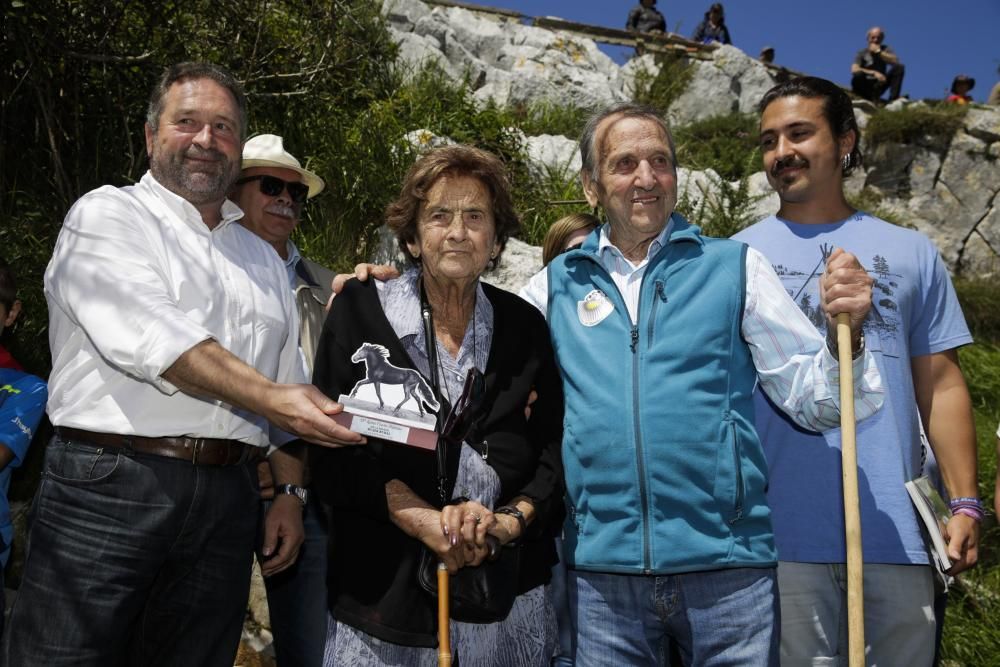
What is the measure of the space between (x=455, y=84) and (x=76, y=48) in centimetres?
623

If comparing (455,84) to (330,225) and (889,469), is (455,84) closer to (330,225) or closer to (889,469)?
(330,225)

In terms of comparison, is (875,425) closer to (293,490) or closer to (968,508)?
(968,508)

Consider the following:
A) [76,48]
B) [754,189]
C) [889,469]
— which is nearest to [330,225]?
[76,48]

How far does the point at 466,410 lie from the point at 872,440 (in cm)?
151

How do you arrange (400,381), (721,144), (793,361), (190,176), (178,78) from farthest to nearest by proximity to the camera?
1. (721,144)
2. (178,78)
3. (190,176)
4. (793,361)
5. (400,381)

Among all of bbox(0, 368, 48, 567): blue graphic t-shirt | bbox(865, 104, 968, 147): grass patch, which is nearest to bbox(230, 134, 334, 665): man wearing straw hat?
bbox(0, 368, 48, 567): blue graphic t-shirt

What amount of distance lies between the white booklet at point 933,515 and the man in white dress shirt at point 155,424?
201 cm

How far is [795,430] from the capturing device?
284 centimetres

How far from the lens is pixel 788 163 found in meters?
3.17

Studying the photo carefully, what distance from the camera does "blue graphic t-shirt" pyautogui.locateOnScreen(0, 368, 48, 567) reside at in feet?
10.9

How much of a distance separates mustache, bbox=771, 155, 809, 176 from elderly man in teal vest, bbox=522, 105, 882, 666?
2.48ft

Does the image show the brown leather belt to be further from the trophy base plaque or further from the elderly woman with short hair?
the trophy base plaque

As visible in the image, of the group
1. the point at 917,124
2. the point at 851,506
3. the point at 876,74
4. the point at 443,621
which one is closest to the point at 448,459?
the point at 443,621

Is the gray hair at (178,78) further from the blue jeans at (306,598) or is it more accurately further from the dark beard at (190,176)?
the blue jeans at (306,598)
